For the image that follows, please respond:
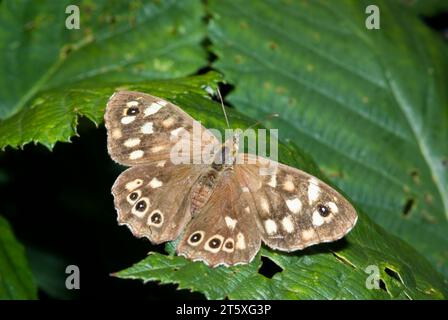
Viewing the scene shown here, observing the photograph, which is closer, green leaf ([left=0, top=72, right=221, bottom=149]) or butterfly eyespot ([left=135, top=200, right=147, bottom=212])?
butterfly eyespot ([left=135, top=200, right=147, bottom=212])

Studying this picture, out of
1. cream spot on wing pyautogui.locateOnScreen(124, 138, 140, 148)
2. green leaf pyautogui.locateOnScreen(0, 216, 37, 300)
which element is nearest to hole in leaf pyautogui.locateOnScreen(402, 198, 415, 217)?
cream spot on wing pyautogui.locateOnScreen(124, 138, 140, 148)

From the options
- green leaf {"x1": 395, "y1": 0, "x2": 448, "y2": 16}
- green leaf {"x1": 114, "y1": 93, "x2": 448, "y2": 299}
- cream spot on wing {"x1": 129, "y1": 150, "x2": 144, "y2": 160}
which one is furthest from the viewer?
green leaf {"x1": 395, "y1": 0, "x2": 448, "y2": 16}

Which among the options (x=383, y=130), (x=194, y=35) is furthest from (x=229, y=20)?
(x=383, y=130)

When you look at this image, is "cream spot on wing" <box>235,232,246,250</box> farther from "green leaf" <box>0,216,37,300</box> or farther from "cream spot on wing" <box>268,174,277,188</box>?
"green leaf" <box>0,216,37,300</box>

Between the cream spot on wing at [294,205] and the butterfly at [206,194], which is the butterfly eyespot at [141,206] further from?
the cream spot on wing at [294,205]

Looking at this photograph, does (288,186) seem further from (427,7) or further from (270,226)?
(427,7)

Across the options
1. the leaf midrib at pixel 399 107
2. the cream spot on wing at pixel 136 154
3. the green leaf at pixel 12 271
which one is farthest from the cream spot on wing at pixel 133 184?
the leaf midrib at pixel 399 107
